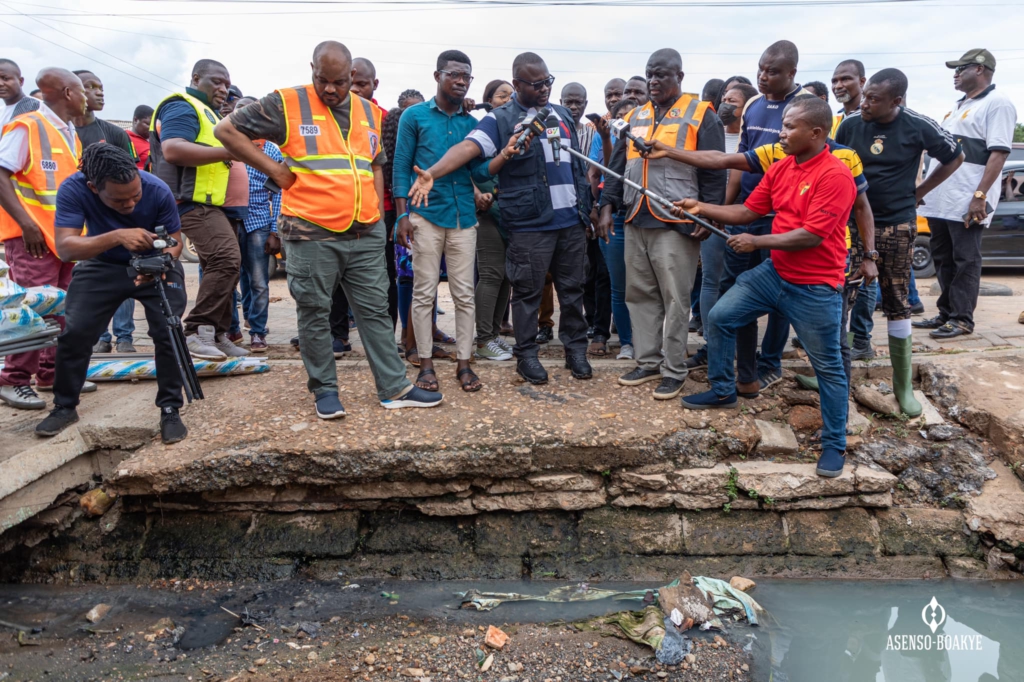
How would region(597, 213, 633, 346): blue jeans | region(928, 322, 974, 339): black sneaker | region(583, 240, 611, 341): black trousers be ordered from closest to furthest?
region(597, 213, 633, 346): blue jeans < region(928, 322, 974, 339): black sneaker < region(583, 240, 611, 341): black trousers

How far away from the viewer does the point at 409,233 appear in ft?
14.5

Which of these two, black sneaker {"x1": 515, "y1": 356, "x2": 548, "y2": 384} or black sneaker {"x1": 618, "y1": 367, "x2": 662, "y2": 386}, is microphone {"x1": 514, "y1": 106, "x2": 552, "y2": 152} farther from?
black sneaker {"x1": 618, "y1": 367, "x2": 662, "y2": 386}

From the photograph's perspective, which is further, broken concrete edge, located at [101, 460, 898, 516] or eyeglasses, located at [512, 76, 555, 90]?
eyeglasses, located at [512, 76, 555, 90]

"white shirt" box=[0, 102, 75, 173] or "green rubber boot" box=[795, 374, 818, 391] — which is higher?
"white shirt" box=[0, 102, 75, 173]

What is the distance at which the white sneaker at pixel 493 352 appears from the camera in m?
5.23

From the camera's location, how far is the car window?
8977mm

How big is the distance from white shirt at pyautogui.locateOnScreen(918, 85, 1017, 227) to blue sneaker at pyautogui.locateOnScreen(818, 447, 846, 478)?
2.68 metres

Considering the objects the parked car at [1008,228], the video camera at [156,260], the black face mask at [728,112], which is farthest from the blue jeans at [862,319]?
the parked car at [1008,228]

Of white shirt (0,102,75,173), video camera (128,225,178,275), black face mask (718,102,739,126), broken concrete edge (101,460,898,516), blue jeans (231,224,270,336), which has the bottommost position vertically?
broken concrete edge (101,460,898,516)

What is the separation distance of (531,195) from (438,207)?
58 centimetres

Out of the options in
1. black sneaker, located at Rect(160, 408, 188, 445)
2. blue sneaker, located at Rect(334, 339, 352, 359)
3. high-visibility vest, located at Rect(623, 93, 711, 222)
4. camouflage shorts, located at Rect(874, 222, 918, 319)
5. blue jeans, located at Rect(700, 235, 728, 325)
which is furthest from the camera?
blue sneaker, located at Rect(334, 339, 352, 359)

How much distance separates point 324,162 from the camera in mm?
3861

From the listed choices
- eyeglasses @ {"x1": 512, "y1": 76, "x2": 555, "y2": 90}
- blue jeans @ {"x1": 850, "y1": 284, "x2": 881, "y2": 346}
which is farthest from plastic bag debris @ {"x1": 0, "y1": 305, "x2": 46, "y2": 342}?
blue jeans @ {"x1": 850, "y1": 284, "x2": 881, "y2": 346}

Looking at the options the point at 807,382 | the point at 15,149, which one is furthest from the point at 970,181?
the point at 15,149
